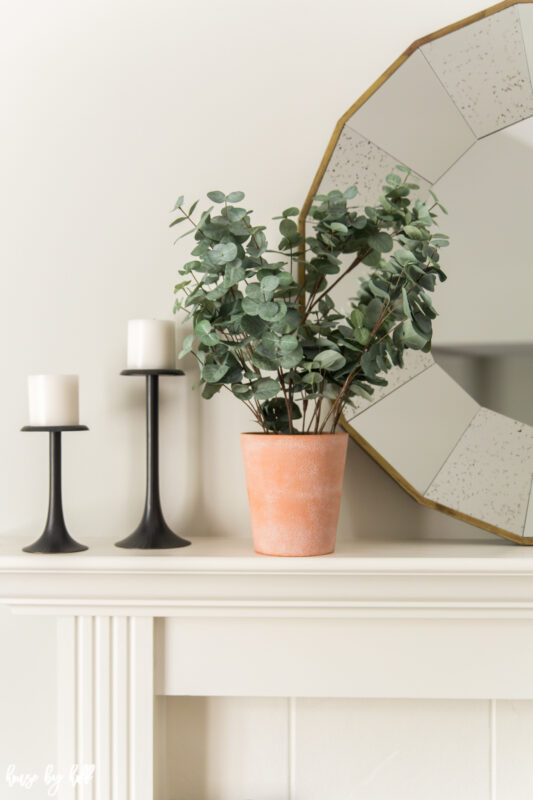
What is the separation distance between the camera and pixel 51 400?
0.85 meters

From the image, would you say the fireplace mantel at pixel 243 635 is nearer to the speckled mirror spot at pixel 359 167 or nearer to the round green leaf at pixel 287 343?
the round green leaf at pixel 287 343

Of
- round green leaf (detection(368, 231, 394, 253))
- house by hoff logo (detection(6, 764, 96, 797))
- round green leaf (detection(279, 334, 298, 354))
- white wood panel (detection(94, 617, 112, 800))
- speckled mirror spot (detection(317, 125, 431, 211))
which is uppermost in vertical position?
speckled mirror spot (detection(317, 125, 431, 211))

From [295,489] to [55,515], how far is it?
298mm

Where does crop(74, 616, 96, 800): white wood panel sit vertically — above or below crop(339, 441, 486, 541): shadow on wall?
below

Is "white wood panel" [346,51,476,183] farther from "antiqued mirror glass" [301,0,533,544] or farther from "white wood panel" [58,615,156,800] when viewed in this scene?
"white wood panel" [58,615,156,800]

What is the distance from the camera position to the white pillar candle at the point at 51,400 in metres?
0.85

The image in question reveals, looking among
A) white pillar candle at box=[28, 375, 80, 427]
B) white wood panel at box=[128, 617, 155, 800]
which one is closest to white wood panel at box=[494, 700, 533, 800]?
white wood panel at box=[128, 617, 155, 800]

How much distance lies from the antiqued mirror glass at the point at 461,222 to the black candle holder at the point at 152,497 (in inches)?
9.8

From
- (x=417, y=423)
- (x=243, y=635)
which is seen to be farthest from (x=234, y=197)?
(x=243, y=635)

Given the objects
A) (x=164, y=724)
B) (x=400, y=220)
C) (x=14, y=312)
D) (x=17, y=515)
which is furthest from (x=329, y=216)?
(x=164, y=724)

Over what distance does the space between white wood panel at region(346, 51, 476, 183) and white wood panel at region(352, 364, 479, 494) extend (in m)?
0.28

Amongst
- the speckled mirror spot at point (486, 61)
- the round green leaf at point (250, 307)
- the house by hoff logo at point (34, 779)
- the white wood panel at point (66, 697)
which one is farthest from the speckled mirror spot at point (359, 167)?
the house by hoff logo at point (34, 779)

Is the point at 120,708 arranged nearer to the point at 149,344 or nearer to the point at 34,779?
the point at 34,779

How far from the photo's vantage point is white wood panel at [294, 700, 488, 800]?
→ 3.01ft
